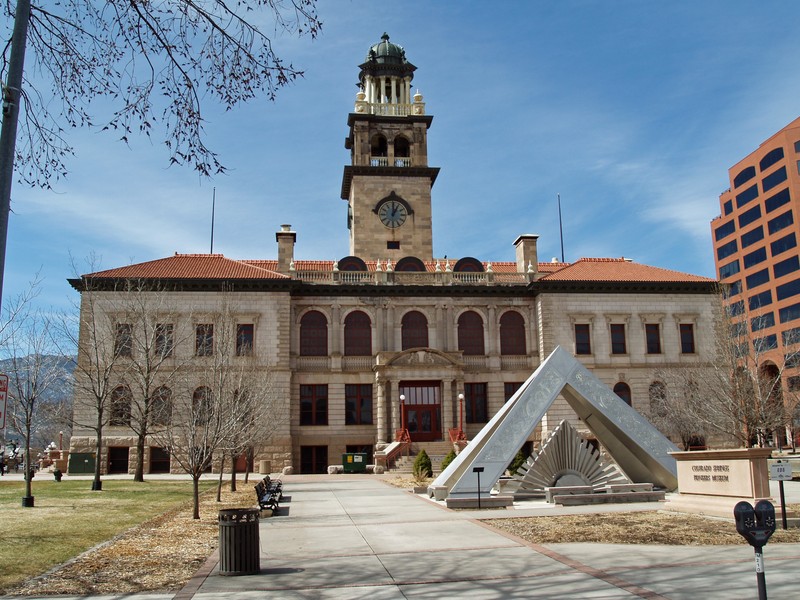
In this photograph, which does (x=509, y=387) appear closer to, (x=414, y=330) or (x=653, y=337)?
(x=414, y=330)

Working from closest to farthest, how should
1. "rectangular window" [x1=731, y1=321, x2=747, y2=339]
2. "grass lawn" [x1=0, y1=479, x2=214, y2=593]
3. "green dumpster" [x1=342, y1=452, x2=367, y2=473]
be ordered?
"grass lawn" [x1=0, y1=479, x2=214, y2=593] → "green dumpster" [x1=342, y1=452, x2=367, y2=473] → "rectangular window" [x1=731, y1=321, x2=747, y2=339]

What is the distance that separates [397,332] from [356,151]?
16336 mm

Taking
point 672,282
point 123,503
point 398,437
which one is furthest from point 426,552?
point 672,282

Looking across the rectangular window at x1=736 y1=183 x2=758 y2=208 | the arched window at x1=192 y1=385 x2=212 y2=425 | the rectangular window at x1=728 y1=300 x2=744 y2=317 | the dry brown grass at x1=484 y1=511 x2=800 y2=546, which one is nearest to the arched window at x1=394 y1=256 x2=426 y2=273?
the rectangular window at x1=728 y1=300 x2=744 y2=317

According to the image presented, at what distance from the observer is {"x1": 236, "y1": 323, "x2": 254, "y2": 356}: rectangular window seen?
148 ft

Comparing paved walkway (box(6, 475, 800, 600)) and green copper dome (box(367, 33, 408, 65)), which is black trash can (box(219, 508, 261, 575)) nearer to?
paved walkway (box(6, 475, 800, 600))

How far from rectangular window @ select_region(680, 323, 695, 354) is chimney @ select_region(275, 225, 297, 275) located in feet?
87.4

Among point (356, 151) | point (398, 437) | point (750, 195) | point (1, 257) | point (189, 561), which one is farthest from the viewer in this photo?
point (750, 195)

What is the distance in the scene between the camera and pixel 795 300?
7606cm

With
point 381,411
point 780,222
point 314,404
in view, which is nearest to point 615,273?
point 381,411

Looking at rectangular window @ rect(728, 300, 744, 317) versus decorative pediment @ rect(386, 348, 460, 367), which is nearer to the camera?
decorative pediment @ rect(386, 348, 460, 367)

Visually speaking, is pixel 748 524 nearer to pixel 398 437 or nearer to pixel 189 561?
pixel 189 561

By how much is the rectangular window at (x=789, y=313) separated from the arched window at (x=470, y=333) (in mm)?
43905

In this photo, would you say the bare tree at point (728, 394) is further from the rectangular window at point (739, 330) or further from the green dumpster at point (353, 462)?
the green dumpster at point (353, 462)
